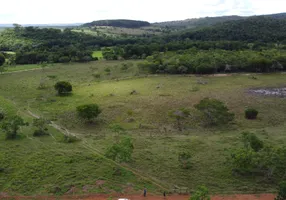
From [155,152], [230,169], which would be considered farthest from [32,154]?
[230,169]

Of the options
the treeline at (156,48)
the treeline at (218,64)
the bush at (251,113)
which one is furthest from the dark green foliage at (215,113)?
the treeline at (156,48)

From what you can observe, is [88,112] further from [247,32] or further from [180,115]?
[247,32]

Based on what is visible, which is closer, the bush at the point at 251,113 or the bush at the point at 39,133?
the bush at the point at 39,133

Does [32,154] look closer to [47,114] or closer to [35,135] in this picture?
[35,135]

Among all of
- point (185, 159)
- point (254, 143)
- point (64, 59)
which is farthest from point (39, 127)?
point (64, 59)

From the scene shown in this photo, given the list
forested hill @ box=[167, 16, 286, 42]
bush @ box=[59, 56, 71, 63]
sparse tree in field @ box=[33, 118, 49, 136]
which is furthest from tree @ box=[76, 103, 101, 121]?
forested hill @ box=[167, 16, 286, 42]

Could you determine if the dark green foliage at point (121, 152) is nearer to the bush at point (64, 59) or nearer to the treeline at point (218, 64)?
the treeline at point (218, 64)

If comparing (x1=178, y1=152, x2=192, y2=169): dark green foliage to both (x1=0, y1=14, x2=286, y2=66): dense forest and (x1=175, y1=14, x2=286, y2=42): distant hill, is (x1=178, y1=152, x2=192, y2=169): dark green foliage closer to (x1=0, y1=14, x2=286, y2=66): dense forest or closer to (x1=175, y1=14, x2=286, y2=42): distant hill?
(x1=0, y1=14, x2=286, y2=66): dense forest
